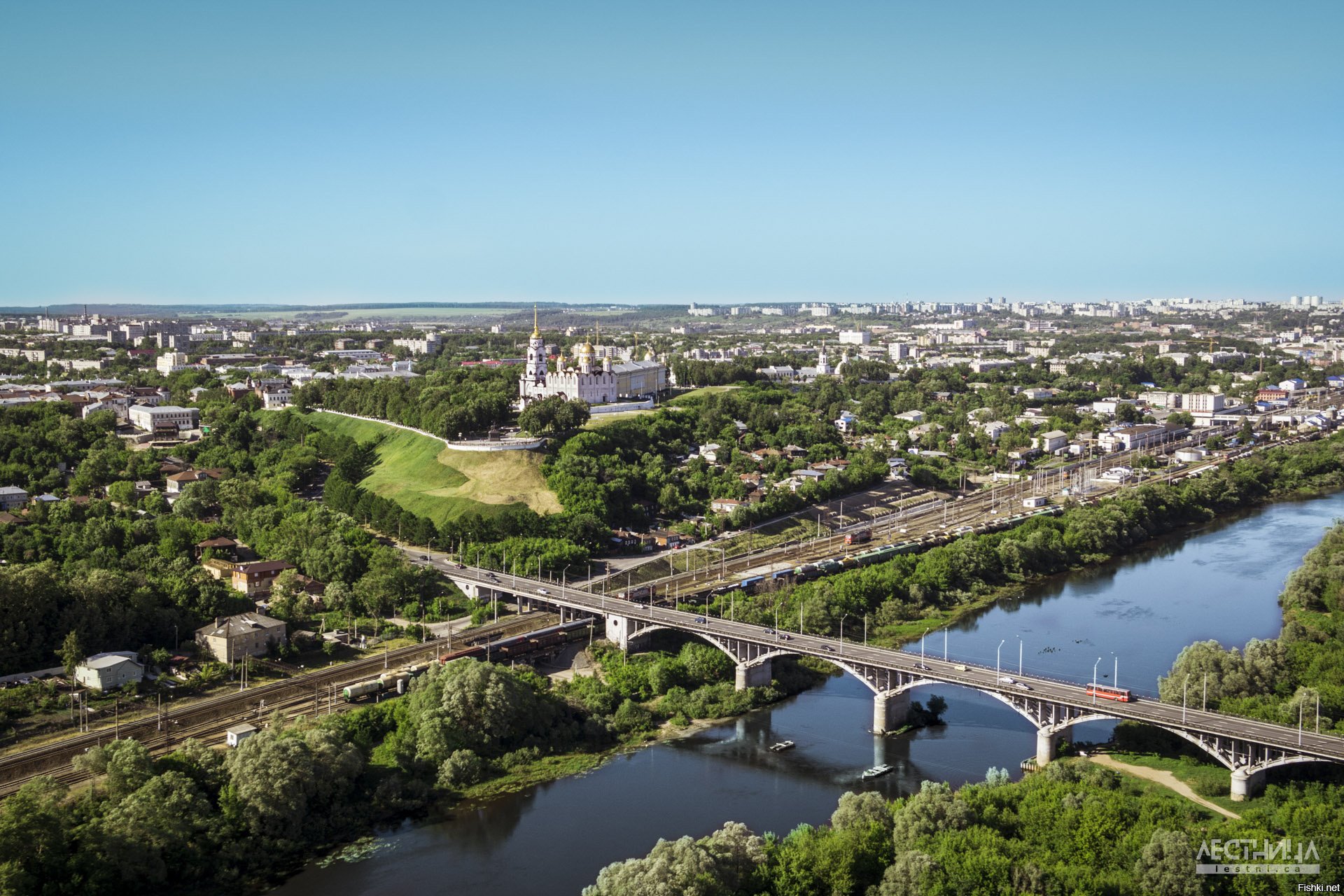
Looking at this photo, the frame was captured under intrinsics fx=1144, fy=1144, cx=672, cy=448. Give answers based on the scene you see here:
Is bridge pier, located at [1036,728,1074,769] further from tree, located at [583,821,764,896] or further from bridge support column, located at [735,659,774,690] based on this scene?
tree, located at [583,821,764,896]

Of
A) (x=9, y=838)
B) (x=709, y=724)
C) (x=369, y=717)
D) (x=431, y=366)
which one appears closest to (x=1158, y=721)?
(x=709, y=724)

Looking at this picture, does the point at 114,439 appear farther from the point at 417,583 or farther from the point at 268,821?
the point at 268,821

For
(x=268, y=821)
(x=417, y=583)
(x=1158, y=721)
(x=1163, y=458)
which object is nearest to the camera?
(x=268, y=821)

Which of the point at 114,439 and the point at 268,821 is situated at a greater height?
the point at 114,439

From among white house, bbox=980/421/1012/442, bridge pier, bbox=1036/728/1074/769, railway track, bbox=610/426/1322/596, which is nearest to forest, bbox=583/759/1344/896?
bridge pier, bbox=1036/728/1074/769

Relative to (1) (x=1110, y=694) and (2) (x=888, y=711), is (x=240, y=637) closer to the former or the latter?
(2) (x=888, y=711)

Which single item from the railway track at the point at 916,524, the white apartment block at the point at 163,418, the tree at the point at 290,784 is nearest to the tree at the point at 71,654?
the tree at the point at 290,784
